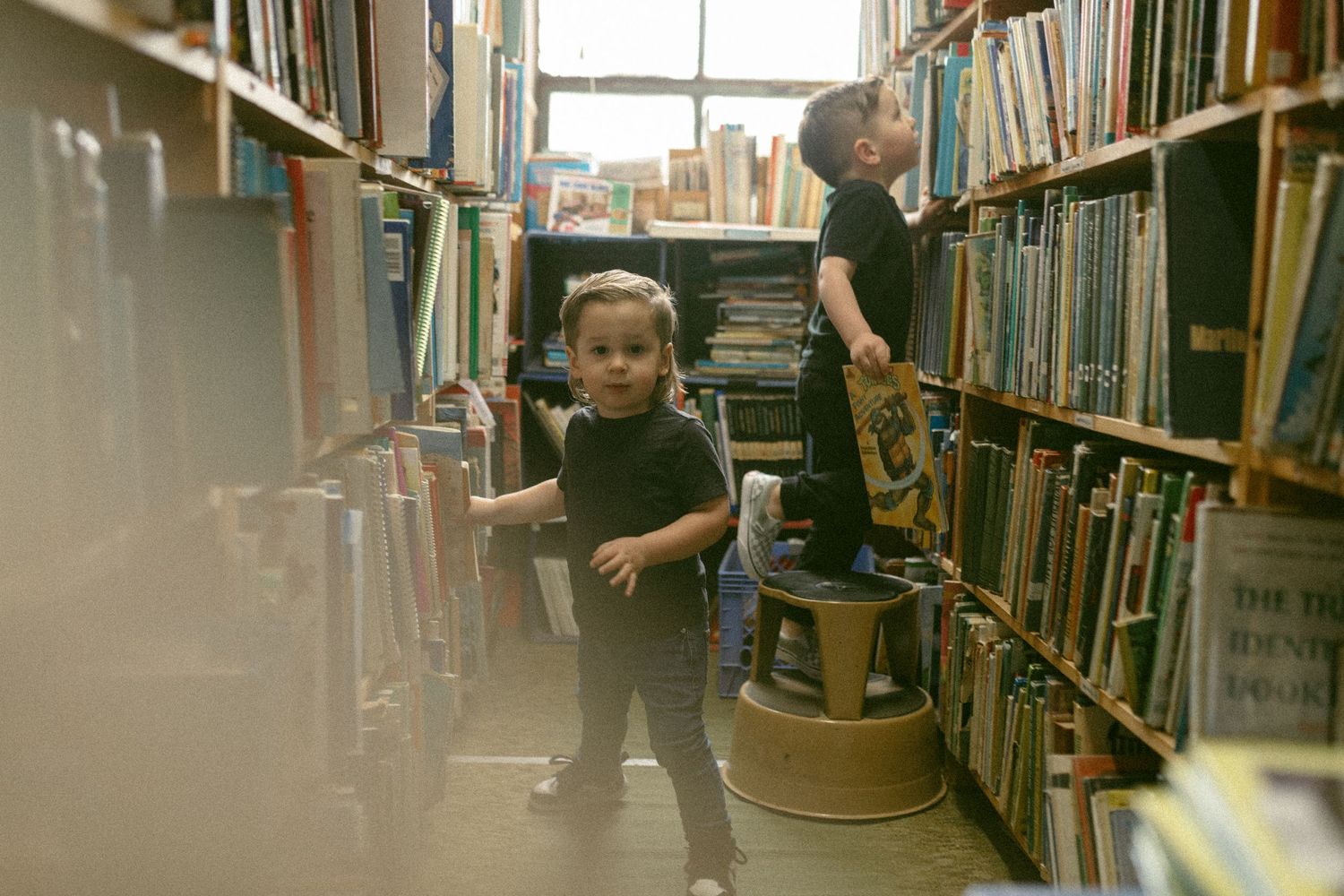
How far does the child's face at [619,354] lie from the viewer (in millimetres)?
1917

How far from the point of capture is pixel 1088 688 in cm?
163

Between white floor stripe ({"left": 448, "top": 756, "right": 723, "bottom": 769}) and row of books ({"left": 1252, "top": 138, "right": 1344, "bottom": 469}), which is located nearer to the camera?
row of books ({"left": 1252, "top": 138, "right": 1344, "bottom": 469})

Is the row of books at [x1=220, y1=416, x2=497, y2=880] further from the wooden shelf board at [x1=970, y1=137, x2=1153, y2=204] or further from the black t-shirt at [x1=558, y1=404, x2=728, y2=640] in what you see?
the wooden shelf board at [x1=970, y1=137, x2=1153, y2=204]

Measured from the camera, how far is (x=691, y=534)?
6.06ft

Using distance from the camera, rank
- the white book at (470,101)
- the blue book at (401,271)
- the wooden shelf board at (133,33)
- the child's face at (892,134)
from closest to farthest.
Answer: the wooden shelf board at (133,33) → the blue book at (401,271) → the white book at (470,101) → the child's face at (892,134)

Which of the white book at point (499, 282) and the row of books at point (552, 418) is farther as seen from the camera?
the row of books at point (552, 418)

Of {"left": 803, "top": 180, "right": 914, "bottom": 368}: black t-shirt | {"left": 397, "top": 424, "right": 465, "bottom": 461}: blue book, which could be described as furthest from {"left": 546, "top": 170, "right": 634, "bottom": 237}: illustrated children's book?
{"left": 397, "top": 424, "right": 465, "bottom": 461}: blue book

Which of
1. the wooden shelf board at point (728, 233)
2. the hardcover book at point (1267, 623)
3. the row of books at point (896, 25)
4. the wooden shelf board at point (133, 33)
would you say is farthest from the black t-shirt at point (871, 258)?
the wooden shelf board at point (133, 33)

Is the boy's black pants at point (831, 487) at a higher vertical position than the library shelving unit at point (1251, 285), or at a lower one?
lower

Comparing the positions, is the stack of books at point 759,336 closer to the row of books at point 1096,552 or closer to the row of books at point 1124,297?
the row of books at point 1124,297

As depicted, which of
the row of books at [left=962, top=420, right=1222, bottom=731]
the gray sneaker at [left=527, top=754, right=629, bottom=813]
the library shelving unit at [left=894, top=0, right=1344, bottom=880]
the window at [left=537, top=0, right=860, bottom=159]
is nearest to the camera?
the library shelving unit at [left=894, top=0, right=1344, bottom=880]

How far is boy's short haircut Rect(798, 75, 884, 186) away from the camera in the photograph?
2.63 meters

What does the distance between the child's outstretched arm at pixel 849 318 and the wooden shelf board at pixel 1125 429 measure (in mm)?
208

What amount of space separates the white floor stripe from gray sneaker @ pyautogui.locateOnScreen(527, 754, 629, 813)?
20cm
